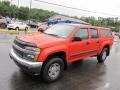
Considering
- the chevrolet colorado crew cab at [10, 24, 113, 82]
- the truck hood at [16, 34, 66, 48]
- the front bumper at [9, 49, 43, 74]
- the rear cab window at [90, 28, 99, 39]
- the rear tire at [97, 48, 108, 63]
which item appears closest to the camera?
the front bumper at [9, 49, 43, 74]

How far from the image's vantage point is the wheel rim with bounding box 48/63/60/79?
6.42m

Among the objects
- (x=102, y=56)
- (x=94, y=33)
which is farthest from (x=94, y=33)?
(x=102, y=56)

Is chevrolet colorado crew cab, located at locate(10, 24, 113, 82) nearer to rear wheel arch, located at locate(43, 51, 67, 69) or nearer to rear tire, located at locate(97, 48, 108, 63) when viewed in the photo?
rear wheel arch, located at locate(43, 51, 67, 69)

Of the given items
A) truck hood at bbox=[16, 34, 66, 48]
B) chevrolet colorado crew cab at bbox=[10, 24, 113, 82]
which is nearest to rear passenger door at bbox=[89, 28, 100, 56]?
chevrolet colorado crew cab at bbox=[10, 24, 113, 82]

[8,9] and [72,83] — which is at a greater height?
[8,9]

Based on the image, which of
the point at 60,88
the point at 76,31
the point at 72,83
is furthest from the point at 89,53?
the point at 60,88

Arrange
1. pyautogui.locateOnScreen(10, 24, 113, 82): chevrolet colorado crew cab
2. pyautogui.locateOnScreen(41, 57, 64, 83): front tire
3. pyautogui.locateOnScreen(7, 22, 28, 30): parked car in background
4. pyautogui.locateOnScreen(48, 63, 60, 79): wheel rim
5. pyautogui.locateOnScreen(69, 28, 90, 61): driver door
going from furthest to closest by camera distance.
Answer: pyautogui.locateOnScreen(7, 22, 28, 30): parked car in background → pyautogui.locateOnScreen(69, 28, 90, 61): driver door → pyautogui.locateOnScreen(48, 63, 60, 79): wheel rim → pyautogui.locateOnScreen(41, 57, 64, 83): front tire → pyautogui.locateOnScreen(10, 24, 113, 82): chevrolet colorado crew cab

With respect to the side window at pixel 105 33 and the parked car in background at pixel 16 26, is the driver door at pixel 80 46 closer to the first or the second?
the side window at pixel 105 33

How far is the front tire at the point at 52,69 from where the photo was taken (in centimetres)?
623

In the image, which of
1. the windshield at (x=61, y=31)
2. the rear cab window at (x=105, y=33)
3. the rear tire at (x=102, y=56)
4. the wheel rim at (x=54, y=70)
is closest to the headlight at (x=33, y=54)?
the wheel rim at (x=54, y=70)

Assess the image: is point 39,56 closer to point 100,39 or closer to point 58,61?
point 58,61

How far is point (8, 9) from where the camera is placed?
69.7m

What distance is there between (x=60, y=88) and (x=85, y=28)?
3.09 metres

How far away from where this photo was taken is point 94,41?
343 inches
